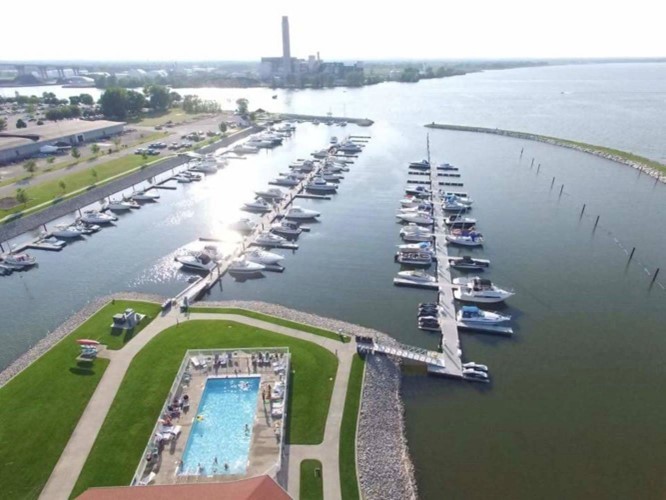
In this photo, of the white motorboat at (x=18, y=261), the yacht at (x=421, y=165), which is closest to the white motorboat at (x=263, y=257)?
the white motorboat at (x=18, y=261)

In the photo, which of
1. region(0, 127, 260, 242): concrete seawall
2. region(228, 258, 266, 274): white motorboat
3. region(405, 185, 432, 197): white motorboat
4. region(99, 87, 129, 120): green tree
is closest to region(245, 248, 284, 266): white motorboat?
region(228, 258, 266, 274): white motorboat

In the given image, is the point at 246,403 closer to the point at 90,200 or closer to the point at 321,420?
the point at 321,420

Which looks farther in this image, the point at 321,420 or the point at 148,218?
the point at 148,218

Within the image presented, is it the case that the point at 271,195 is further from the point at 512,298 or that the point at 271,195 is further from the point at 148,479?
the point at 148,479

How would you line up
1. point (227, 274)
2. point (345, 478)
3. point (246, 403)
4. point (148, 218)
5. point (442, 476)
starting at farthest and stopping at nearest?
point (148, 218), point (227, 274), point (246, 403), point (442, 476), point (345, 478)

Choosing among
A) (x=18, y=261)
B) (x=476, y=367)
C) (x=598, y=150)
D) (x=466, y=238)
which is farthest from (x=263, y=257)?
(x=598, y=150)

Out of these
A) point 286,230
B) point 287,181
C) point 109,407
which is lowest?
point 286,230

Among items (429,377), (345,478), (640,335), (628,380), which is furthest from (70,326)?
(640,335)
